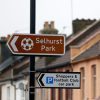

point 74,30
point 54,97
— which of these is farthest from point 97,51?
point 74,30

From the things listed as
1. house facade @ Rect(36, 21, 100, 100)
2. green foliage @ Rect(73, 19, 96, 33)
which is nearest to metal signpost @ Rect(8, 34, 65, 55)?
house facade @ Rect(36, 21, 100, 100)

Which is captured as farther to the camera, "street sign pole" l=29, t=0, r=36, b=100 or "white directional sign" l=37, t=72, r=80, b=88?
"white directional sign" l=37, t=72, r=80, b=88

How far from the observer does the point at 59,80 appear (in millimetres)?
12414

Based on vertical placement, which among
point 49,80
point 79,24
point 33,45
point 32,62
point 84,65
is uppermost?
point 79,24

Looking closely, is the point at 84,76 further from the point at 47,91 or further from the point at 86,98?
the point at 47,91

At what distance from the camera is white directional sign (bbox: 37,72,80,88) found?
12.4 m

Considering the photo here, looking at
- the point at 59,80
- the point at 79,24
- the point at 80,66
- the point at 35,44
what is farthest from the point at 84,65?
the point at 35,44

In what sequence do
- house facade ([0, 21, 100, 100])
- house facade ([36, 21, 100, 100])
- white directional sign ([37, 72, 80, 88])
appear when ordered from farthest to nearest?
house facade ([0, 21, 100, 100])
house facade ([36, 21, 100, 100])
white directional sign ([37, 72, 80, 88])

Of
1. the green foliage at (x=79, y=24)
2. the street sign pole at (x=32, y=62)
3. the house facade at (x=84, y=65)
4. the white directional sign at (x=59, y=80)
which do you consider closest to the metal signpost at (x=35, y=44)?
the street sign pole at (x=32, y=62)

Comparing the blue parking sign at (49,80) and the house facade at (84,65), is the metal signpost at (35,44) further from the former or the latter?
the house facade at (84,65)

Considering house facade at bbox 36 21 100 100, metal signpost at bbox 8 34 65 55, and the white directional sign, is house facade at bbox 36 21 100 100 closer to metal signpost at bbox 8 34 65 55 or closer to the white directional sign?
the white directional sign

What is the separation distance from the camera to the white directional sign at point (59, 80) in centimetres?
1235

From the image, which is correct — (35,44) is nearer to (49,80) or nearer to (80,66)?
(49,80)

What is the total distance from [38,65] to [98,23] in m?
6.16
